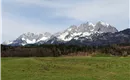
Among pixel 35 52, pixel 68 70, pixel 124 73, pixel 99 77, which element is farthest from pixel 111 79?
pixel 35 52

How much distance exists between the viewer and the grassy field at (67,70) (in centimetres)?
4306

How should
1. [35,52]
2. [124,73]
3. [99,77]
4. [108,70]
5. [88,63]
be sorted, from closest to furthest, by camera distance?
[99,77], [124,73], [108,70], [88,63], [35,52]

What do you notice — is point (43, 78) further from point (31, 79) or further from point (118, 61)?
point (118, 61)

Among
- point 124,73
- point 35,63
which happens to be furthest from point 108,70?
point 35,63

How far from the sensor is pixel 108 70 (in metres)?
51.8

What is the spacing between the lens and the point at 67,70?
165 feet

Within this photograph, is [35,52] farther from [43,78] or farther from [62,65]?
[43,78]

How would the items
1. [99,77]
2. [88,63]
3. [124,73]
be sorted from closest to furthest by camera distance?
[99,77] → [124,73] → [88,63]

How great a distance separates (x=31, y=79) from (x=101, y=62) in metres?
22.5

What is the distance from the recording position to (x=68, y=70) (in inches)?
1984

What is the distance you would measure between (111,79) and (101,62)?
1662 centimetres

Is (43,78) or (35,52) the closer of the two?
(43,78)

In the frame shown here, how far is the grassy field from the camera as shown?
4306 centimetres

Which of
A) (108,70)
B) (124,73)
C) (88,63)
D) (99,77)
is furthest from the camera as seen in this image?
(88,63)
